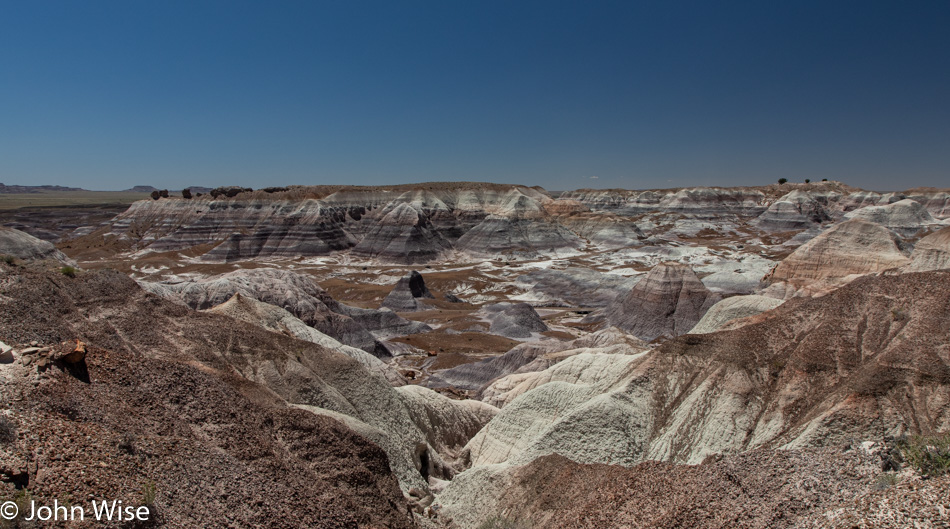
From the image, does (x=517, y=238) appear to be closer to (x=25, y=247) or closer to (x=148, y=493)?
(x=25, y=247)

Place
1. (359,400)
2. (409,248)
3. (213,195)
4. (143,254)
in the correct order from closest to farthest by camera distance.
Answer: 1. (359,400)
2. (409,248)
3. (143,254)
4. (213,195)

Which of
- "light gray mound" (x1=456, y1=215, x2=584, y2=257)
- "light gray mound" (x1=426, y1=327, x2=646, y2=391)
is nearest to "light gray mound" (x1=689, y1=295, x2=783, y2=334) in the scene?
"light gray mound" (x1=426, y1=327, x2=646, y2=391)

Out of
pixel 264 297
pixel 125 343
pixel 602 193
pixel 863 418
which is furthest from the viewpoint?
pixel 602 193

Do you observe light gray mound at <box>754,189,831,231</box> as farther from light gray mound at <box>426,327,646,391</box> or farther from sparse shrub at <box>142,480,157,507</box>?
sparse shrub at <box>142,480,157,507</box>

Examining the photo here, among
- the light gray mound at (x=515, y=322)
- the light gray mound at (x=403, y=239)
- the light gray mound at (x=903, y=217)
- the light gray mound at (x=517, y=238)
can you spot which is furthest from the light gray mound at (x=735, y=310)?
the light gray mound at (x=903, y=217)

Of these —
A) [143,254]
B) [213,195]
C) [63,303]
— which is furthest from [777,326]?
[213,195]

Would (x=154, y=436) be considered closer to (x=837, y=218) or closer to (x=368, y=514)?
(x=368, y=514)
